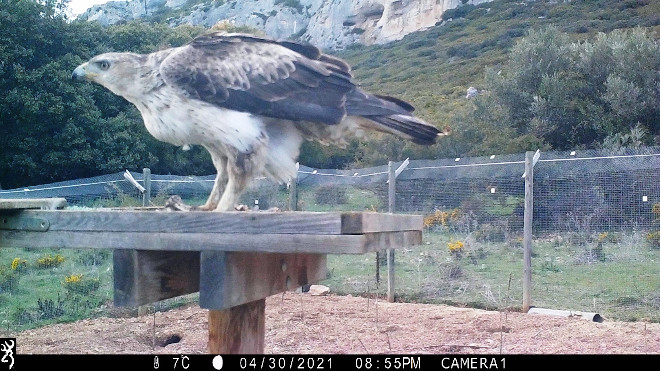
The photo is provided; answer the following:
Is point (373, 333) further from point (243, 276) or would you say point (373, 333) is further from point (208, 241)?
point (208, 241)

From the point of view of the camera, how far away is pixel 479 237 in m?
11.1

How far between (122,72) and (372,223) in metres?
1.80

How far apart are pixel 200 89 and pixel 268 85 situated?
0.35 m

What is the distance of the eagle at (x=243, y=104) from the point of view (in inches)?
135

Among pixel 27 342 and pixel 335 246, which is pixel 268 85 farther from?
pixel 27 342

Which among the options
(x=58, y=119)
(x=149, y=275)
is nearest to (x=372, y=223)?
(x=149, y=275)

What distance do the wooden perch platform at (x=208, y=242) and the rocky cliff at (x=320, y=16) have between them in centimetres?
5226

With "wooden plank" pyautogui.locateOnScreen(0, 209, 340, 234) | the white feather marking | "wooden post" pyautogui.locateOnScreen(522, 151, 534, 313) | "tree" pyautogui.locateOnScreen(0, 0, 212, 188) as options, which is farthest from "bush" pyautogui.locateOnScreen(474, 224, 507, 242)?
"wooden plank" pyautogui.locateOnScreen(0, 209, 340, 234)

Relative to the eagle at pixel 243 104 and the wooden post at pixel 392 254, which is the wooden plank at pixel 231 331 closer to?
the eagle at pixel 243 104

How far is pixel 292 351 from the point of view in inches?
285

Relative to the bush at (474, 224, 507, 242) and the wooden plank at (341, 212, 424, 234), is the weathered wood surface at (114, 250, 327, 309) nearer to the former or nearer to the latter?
the wooden plank at (341, 212, 424, 234)

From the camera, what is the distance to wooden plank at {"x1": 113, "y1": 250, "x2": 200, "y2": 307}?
8.45 feet

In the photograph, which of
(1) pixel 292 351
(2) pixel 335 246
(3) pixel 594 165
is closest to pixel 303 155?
(3) pixel 594 165
